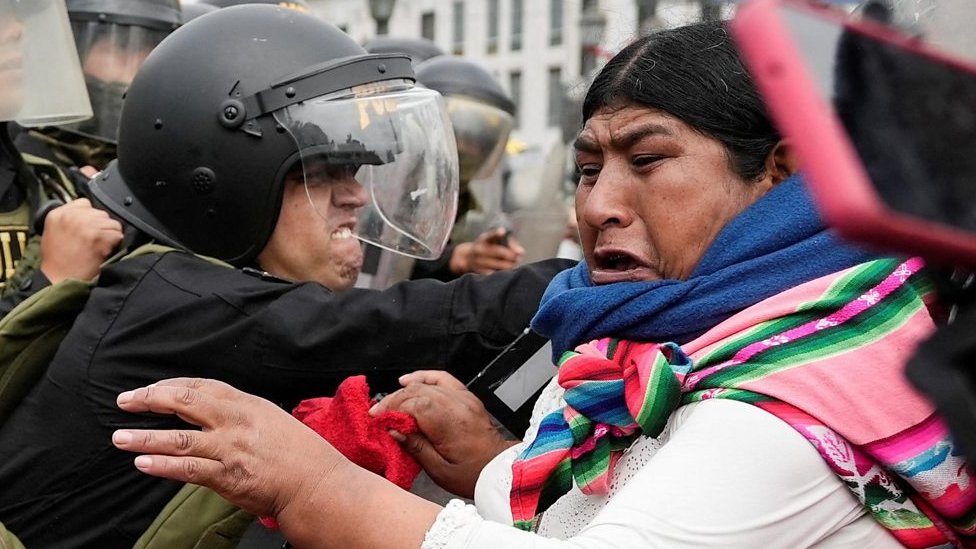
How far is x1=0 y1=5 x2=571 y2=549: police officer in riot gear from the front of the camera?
2580 millimetres

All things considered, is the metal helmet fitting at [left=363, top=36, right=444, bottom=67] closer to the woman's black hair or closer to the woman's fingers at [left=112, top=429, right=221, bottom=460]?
the woman's black hair

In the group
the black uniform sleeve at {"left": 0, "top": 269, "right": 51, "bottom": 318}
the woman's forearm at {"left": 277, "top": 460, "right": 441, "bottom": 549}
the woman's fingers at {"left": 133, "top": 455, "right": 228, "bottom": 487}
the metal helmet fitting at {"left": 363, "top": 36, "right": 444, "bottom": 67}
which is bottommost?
the metal helmet fitting at {"left": 363, "top": 36, "right": 444, "bottom": 67}

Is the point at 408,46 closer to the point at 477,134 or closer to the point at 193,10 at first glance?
the point at 477,134

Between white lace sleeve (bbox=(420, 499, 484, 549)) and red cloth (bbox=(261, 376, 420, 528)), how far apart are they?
2.02ft

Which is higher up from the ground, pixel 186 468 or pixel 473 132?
pixel 186 468

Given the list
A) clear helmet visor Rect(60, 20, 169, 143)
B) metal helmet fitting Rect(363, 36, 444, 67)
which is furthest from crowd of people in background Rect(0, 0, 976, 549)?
metal helmet fitting Rect(363, 36, 444, 67)

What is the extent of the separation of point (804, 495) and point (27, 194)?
3184 millimetres

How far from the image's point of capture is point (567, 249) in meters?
6.33

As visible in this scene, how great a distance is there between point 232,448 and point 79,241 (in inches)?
69.3

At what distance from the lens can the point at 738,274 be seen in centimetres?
172

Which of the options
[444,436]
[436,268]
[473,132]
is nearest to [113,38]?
[436,268]

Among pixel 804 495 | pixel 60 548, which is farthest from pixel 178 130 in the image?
pixel 804 495

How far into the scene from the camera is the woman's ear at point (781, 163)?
Answer: 72.1 inches

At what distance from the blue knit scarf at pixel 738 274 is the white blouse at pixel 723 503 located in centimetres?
17
